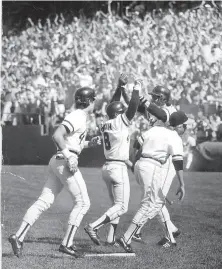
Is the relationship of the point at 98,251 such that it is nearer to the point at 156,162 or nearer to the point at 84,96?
the point at 156,162

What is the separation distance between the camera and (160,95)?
705cm

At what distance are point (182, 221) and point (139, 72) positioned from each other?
32.4 ft

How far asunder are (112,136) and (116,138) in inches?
2.1

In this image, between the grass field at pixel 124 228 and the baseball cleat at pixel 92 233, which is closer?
the grass field at pixel 124 228

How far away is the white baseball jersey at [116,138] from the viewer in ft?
23.0

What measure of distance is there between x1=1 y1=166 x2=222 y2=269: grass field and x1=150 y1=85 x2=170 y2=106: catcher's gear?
1.70 m

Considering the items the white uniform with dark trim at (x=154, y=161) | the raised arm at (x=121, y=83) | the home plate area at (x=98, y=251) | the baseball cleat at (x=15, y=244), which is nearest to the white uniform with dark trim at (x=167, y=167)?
the white uniform with dark trim at (x=154, y=161)

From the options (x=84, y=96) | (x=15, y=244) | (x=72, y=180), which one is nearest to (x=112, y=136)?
(x=84, y=96)

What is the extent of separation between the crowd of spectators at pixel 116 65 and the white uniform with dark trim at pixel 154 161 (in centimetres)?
894

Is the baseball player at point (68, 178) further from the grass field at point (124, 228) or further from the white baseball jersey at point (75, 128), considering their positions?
the grass field at point (124, 228)

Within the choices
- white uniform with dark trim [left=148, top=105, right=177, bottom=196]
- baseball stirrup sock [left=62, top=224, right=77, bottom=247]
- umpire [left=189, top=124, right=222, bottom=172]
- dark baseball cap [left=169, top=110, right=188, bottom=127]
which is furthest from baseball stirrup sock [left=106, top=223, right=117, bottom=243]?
umpire [left=189, top=124, right=222, bottom=172]

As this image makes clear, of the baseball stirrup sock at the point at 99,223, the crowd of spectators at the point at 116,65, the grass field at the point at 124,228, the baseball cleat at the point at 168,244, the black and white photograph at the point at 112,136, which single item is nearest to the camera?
the grass field at the point at 124,228

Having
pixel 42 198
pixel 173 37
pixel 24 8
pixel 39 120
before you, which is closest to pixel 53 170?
pixel 42 198

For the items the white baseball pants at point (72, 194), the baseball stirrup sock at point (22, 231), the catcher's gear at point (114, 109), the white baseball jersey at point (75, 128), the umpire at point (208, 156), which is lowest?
the umpire at point (208, 156)
